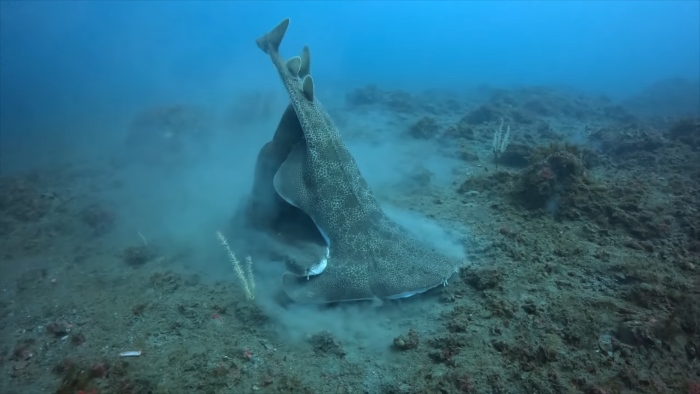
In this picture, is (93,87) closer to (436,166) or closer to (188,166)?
(188,166)

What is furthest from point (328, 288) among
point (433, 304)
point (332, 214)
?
point (433, 304)

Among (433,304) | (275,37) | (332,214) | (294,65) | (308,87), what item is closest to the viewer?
(433,304)

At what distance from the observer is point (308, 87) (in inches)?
233

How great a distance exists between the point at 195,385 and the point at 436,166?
845 cm

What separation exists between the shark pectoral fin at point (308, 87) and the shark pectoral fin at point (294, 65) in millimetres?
749

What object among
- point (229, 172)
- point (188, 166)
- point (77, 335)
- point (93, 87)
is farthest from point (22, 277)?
point (93, 87)

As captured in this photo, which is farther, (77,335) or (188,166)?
(188,166)

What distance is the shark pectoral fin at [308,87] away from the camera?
587 centimetres

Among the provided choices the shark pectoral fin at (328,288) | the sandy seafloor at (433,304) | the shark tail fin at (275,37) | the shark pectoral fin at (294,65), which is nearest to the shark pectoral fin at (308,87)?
the shark pectoral fin at (294,65)

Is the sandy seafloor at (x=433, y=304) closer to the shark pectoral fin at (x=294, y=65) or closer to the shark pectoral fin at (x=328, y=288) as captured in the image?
the shark pectoral fin at (x=328, y=288)

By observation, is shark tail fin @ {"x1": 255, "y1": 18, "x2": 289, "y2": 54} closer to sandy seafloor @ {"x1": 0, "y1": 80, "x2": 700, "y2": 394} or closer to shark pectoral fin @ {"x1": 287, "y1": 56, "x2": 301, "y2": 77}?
shark pectoral fin @ {"x1": 287, "y1": 56, "x2": 301, "y2": 77}

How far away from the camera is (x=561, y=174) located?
698 centimetres

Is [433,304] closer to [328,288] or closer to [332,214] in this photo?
[328,288]

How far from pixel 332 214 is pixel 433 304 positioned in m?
1.84
